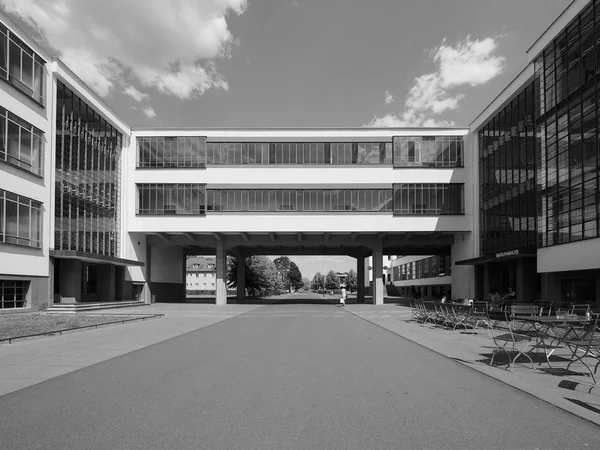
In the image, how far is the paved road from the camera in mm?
5211

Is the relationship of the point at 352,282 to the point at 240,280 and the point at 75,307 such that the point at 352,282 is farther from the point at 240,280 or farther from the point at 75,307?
the point at 75,307

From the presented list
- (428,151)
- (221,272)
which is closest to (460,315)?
(428,151)

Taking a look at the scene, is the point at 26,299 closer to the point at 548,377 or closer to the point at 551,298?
the point at 548,377

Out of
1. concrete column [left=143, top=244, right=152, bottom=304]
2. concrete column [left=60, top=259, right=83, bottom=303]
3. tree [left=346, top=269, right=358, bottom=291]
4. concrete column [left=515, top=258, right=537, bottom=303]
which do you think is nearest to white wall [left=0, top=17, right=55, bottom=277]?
concrete column [left=60, top=259, right=83, bottom=303]

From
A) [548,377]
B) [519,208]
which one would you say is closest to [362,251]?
[519,208]

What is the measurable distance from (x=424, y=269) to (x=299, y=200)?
38331 mm

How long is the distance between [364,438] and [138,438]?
237 centimetres

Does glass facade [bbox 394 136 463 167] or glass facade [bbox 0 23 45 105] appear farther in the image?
glass facade [bbox 394 136 463 167]

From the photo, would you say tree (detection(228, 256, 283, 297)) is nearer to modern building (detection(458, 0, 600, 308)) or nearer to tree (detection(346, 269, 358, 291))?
modern building (detection(458, 0, 600, 308))

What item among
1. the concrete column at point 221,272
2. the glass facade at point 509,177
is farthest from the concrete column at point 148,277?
the glass facade at point 509,177

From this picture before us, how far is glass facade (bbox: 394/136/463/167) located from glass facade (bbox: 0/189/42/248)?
93.4ft

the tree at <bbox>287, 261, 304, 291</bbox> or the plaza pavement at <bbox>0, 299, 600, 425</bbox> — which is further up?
the plaza pavement at <bbox>0, 299, 600, 425</bbox>

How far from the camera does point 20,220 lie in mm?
28141

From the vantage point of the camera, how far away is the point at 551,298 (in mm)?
29250
